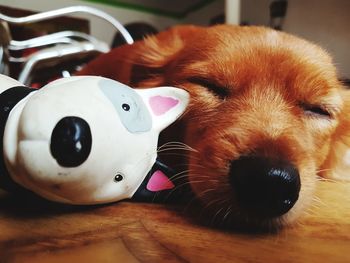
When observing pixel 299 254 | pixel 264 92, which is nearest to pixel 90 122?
pixel 299 254

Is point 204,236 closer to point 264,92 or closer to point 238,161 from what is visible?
point 238,161

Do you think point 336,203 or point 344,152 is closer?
point 336,203

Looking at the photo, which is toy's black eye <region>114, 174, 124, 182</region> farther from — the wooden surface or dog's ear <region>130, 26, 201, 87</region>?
dog's ear <region>130, 26, 201, 87</region>

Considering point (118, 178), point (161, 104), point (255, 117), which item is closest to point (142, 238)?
point (118, 178)

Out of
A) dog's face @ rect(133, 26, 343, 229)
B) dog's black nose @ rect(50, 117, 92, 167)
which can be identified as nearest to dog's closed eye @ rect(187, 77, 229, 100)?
dog's face @ rect(133, 26, 343, 229)

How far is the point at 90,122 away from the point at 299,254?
0.35 metres

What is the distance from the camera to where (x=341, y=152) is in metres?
1.24

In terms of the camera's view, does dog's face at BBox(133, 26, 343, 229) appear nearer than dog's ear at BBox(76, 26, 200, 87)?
Yes

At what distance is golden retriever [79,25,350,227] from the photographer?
2.45ft

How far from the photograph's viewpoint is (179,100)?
87 centimetres

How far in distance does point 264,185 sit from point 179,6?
167 inches

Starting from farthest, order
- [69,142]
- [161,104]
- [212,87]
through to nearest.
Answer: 1. [212,87]
2. [161,104]
3. [69,142]

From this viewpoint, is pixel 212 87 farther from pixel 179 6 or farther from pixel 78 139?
pixel 179 6

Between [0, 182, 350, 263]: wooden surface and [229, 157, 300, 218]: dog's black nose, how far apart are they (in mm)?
46
